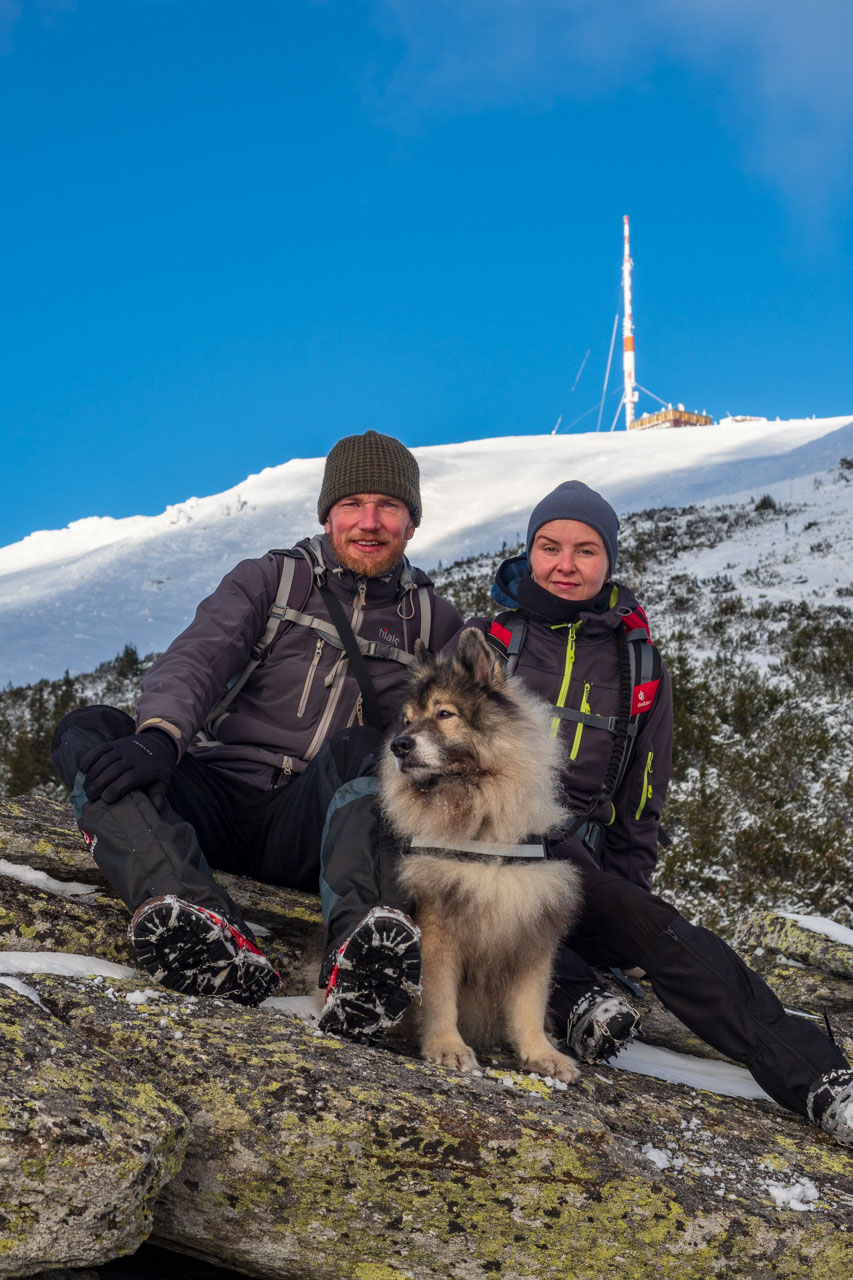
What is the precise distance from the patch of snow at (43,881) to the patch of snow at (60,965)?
48 cm

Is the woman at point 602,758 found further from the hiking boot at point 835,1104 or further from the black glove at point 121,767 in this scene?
the black glove at point 121,767

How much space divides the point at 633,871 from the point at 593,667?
1.03 meters

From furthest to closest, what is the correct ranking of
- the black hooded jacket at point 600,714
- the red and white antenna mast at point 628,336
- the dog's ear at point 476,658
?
the red and white antenna mast at point 628,336 → the black hooded jacket at point 600,714 → the dog's ear at point 476,658

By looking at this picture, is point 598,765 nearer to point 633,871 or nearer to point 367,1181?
point 633,871

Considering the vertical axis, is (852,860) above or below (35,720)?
below

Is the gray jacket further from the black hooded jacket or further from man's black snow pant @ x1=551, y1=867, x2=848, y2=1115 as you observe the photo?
man's black snow pant @ x1=551, y1=867, x2=848, y2=1115

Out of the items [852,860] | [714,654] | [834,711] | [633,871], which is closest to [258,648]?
[633,871]

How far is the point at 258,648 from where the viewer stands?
4.38 meters

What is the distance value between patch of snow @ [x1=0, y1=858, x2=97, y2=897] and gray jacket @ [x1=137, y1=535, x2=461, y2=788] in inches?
30.1

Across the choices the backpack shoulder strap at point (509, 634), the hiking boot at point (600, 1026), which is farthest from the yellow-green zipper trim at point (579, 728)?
the hiking boot at point (600, 1026)

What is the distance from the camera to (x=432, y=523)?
39.9 metres

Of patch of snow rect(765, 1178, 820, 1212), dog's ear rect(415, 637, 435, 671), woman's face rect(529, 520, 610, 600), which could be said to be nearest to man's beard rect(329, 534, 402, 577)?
woman's face rect(529, 520, 610, 600)

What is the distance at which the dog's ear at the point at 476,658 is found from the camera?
359 centimetres

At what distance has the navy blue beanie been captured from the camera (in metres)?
4.53
